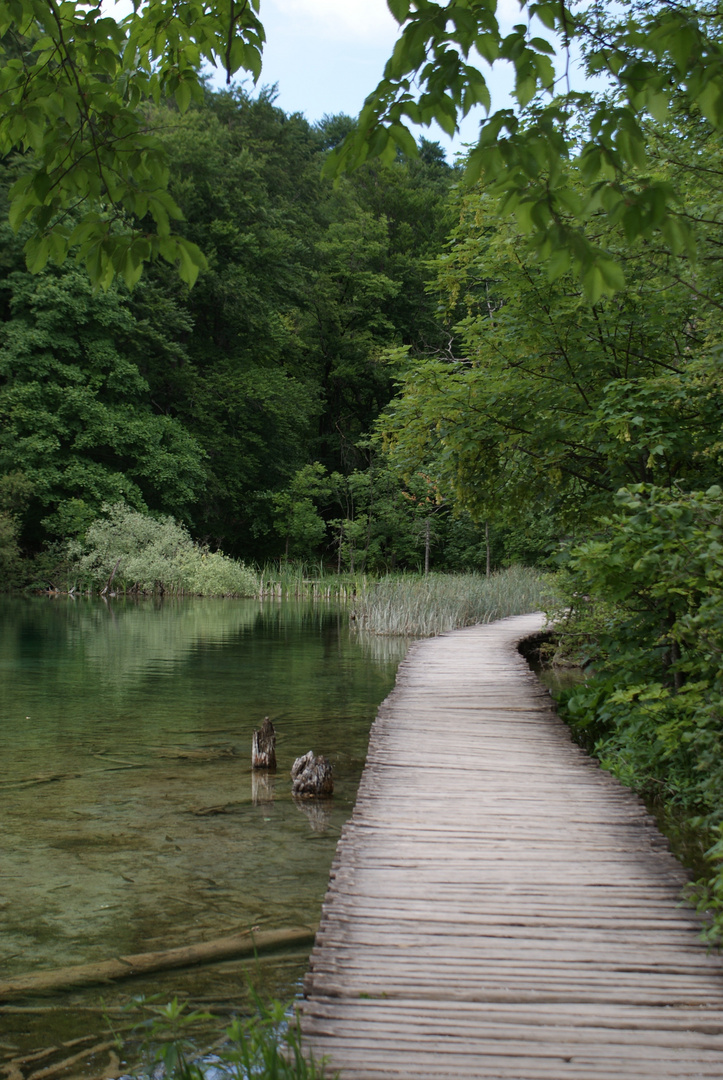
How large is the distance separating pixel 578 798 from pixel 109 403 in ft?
90.1

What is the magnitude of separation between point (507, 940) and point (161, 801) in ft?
10.8

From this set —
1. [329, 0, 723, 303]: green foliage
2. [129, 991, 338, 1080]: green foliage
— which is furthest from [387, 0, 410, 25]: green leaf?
[129, 991, 338, 1080]: green foliage

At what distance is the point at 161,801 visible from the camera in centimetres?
559

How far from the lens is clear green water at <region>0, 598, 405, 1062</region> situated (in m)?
3.72

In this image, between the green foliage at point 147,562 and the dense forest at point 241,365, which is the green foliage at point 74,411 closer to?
the dense forest at point 241,365

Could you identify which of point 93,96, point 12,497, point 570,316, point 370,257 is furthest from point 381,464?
point 93,96

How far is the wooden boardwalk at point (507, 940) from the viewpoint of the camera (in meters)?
2.20

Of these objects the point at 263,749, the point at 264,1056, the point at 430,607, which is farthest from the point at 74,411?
the point at 264,1056

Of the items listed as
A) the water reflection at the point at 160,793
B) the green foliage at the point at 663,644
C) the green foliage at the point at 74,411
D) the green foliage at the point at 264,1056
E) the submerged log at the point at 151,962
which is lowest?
the water reflection at the point at 160,793

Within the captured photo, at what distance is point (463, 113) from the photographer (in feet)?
7.45

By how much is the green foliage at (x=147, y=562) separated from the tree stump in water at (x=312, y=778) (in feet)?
65.9

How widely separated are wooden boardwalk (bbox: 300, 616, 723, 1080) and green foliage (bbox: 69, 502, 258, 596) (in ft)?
69.6

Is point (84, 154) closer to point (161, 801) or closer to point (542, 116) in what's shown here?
point (542, 116)

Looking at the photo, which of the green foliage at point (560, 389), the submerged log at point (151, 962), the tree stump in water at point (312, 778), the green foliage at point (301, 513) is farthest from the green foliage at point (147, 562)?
the submerged log at point (151, 962)
